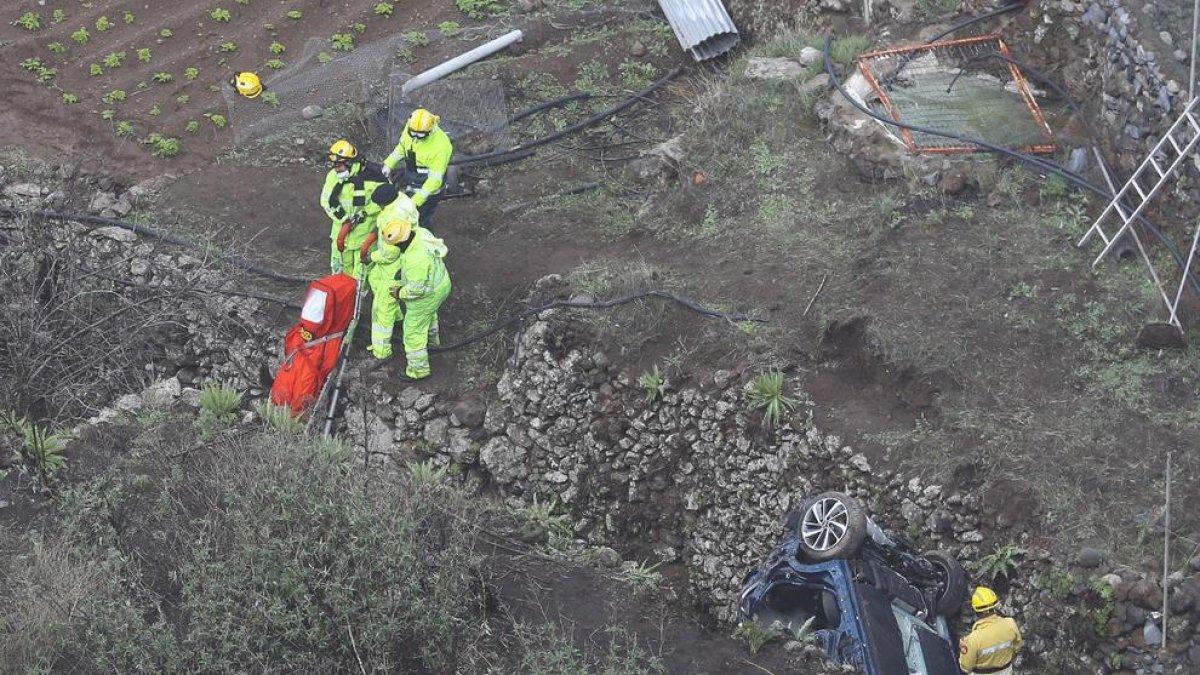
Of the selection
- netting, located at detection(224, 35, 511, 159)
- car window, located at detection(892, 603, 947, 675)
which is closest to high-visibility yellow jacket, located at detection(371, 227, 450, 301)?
netting, located at detection(224, 35, 511, 159)

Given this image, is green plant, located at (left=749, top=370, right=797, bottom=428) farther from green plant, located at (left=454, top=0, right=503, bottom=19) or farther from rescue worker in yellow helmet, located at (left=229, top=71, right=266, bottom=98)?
green plant, located at (left=454, top=0, right=503, bottom=19)

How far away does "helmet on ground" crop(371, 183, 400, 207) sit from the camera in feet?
42.4

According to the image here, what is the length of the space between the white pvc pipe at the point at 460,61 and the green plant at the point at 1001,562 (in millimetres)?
8272

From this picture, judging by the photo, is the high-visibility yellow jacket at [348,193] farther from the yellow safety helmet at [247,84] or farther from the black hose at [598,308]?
the yellow safety helmet at [247,84]

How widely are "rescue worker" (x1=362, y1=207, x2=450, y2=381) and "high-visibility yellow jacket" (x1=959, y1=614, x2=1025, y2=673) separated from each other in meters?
5.25

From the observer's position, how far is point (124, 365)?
12.2m

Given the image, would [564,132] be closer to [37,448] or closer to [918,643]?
[37,448]

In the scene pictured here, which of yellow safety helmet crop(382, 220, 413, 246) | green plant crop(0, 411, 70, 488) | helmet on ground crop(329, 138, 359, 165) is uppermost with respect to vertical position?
helmet on ground crop(329, 138, 359, 165)

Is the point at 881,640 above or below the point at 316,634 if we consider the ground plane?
below

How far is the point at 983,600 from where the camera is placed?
1005cm

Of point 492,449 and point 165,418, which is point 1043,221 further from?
point 165,418

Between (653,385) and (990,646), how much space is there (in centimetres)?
356

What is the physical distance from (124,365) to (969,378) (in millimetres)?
6545

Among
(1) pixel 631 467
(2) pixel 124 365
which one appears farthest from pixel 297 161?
(1) pixel 631 467
